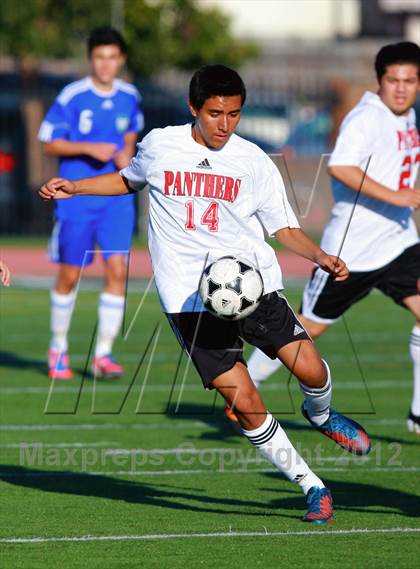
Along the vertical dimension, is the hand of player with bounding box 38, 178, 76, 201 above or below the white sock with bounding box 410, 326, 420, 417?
above

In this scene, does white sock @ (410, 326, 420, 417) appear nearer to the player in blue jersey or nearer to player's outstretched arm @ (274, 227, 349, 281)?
player's outstretched arm @ (274, 227, 349, 281)

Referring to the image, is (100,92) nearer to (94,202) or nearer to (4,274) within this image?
(94,202)

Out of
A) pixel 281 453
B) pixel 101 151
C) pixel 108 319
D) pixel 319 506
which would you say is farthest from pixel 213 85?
pixel 108 319

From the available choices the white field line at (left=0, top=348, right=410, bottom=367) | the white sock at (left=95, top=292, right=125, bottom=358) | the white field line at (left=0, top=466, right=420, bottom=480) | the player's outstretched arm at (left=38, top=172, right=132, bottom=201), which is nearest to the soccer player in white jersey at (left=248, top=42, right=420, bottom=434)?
the white field line at (left=0, top=466, right=420, bottom=480)

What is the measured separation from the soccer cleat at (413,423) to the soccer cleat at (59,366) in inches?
131

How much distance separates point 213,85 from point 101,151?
4.81 m

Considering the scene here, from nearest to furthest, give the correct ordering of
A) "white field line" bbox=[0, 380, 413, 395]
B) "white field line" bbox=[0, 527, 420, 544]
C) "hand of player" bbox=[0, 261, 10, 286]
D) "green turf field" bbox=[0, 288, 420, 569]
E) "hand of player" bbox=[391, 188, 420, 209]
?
"green turf field" bbox=[0, 288, 420, 569] < "white field line" bbox=[0, 527, 420, 544] < "hand of player" bbox=[0, 261, 10, 286] < "hand of player" bbox=[391, 188, 420, 209] < "white field line" bbox=[0, 380, 413, 395]

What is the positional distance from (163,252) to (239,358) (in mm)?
646

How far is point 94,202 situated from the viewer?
1166 centimetres

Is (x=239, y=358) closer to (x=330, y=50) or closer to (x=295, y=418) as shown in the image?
(x=295, y=418)

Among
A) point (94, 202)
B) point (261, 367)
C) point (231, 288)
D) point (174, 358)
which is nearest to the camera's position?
point (231, 288)

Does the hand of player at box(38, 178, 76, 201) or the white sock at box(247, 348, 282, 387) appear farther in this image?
the white sock at box(247, 348, 282, 387)

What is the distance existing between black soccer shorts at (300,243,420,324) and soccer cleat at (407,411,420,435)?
2.56 ft

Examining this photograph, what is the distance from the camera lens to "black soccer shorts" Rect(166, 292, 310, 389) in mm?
6793
